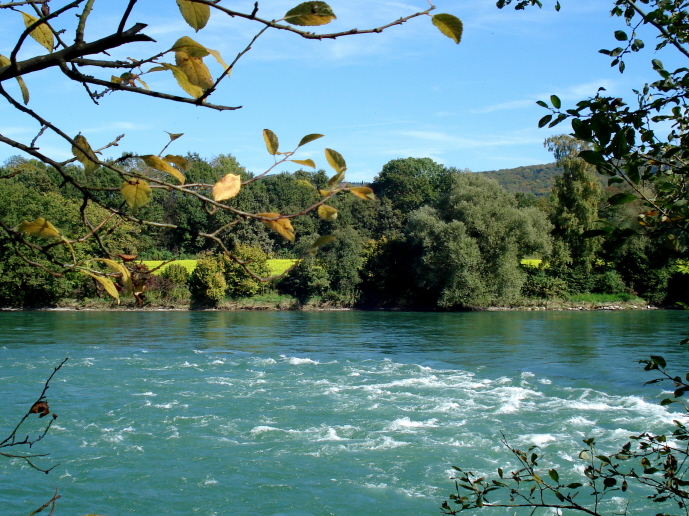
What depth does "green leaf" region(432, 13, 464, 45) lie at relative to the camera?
3.32ft

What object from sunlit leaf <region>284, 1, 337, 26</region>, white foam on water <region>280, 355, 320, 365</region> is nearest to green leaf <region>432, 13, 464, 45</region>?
sunlit leaf <region>284, 1, 337, 26</region>

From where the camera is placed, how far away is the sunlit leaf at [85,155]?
1.15m

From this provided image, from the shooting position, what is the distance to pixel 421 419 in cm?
1131

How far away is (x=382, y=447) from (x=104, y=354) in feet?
38.8

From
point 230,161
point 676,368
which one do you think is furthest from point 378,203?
point 676,368

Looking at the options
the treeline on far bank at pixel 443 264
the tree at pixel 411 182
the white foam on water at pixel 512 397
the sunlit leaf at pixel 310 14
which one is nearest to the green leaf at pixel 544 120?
the sunlit leaf at pixel 310 14

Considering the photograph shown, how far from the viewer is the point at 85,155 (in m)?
1.16

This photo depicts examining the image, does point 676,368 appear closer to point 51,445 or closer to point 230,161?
point 51,445

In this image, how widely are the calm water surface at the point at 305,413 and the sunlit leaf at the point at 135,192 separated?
701cm

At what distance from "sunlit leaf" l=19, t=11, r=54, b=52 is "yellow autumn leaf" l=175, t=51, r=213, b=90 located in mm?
471

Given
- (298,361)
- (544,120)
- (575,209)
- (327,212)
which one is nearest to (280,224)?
(327,212)

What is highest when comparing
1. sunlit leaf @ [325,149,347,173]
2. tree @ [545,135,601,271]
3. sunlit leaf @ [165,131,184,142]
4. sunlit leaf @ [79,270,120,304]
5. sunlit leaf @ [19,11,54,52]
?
tree @ [545,135,601,271]

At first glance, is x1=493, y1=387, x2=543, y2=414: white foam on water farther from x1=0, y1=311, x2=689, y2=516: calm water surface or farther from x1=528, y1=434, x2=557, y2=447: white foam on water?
x1=528, y1=434, x2=557, y2=447: white foam on water

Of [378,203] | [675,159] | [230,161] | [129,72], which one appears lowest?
[129,72]
